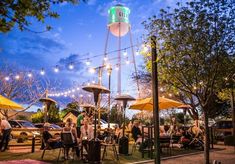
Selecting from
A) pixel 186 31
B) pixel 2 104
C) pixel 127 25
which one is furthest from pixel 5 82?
pixel 186 31

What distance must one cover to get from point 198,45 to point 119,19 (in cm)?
1875

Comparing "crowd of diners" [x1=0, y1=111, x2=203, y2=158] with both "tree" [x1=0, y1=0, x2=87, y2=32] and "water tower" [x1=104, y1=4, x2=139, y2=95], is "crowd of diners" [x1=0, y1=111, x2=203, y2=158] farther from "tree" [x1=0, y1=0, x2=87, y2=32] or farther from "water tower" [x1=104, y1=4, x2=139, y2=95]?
"water tower" [x1=104, y1=4, x2=139, y2=95]

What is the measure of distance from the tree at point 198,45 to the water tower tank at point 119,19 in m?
17.8

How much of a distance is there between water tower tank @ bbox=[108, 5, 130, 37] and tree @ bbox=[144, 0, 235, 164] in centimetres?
1784

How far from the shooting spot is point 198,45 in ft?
29.6

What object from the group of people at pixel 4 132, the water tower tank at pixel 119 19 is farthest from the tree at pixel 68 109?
the group of people at pixel 4 132

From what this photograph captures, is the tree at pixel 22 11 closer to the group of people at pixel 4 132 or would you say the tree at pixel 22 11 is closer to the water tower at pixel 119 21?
the group of people at pixel 4 132

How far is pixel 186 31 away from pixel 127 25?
1878 centimetres

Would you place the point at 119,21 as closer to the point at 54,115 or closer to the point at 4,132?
the point at 4,132

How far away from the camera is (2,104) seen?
12.3 metres

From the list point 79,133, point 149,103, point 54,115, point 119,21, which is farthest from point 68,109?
point 149,103

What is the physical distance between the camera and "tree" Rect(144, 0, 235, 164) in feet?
29.7

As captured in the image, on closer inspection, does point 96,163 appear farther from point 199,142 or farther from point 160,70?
point 199,142

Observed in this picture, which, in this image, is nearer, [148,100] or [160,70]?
[160,70]
